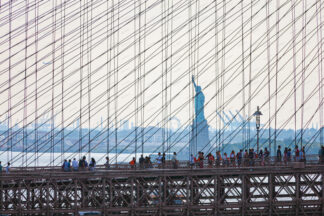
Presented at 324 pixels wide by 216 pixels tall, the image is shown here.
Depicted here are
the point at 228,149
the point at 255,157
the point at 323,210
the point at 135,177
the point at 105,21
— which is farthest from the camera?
the point at 228,149

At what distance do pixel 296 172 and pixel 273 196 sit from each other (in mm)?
1976

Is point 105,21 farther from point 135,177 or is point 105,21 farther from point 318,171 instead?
point 318,171

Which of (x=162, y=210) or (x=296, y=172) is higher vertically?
(x=296, y=172)

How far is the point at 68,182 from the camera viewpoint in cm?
2405

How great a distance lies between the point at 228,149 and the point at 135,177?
8385cm

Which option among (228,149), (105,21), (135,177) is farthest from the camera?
(228,149)

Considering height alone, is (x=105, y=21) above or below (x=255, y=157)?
above

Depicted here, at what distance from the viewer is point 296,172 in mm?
22797

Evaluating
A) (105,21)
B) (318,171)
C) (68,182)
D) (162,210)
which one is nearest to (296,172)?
(318,171)

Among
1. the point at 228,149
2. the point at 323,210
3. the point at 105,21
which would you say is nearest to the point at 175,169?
the point at 323,210

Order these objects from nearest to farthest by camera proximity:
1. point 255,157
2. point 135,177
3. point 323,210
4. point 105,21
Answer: point 135,177 < point 323,210 < point 255,157 < point 105,21

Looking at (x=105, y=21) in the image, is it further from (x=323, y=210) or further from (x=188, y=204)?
(x=323, y=210)

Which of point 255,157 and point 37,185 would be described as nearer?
point 37,185

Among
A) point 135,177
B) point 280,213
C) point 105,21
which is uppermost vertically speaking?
point 105,21
